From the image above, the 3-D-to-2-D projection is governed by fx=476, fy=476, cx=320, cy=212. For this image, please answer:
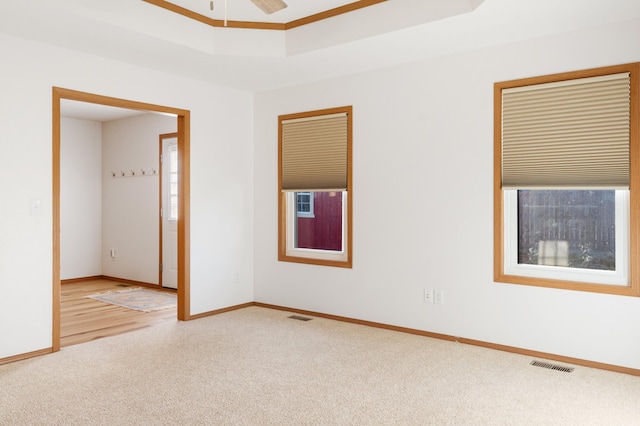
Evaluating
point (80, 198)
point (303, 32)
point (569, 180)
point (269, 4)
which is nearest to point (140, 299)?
point (80, 198)

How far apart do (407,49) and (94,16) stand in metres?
2.37

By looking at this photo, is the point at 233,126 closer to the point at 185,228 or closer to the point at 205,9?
the point at 185,228

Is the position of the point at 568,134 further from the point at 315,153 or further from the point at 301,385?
the point at 301,385

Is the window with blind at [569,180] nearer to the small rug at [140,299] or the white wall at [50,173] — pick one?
the white wall at [50,173]

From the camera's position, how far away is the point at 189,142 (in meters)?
4.85

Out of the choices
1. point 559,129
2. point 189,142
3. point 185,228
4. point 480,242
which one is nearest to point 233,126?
point 189,142

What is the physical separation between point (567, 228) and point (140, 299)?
483cm

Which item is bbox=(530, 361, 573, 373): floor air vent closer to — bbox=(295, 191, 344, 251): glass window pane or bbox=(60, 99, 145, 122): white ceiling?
bbox=(295, 191, 344, 251): glass window pane

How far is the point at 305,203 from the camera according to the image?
5.31 metres

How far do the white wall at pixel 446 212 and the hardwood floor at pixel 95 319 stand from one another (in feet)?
5.15

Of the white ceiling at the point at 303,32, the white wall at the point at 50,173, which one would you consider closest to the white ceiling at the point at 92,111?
the white wall at the point at 50,173

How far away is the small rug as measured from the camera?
18.1 feet

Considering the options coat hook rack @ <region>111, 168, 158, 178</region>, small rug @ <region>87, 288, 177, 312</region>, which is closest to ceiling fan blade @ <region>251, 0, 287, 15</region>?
small rug @ <region>87, 288, 177, 312</region>

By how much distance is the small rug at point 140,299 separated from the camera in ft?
18.1
